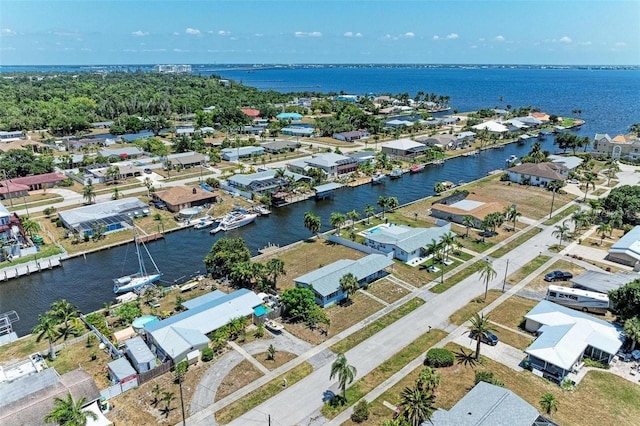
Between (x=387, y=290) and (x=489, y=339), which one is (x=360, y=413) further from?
(x=387, y=290)

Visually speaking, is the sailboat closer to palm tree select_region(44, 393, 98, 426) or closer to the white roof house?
palm tree select_region(44, 393, 98, 426)

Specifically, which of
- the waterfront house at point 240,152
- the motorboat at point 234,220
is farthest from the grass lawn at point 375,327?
the waterfront house at point 240,152

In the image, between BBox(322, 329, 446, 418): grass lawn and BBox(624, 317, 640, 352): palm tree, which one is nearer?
BBox(322, 329, 446, 418): grass lawn

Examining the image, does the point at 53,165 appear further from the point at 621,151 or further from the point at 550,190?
the point at 621,151

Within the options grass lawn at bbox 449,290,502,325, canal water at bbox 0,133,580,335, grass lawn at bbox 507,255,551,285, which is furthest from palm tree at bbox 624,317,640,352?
canal water at bbox 0,133,580,335

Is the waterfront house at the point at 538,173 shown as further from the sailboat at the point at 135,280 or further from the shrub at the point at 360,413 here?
the sailboat at the point at 135,280
